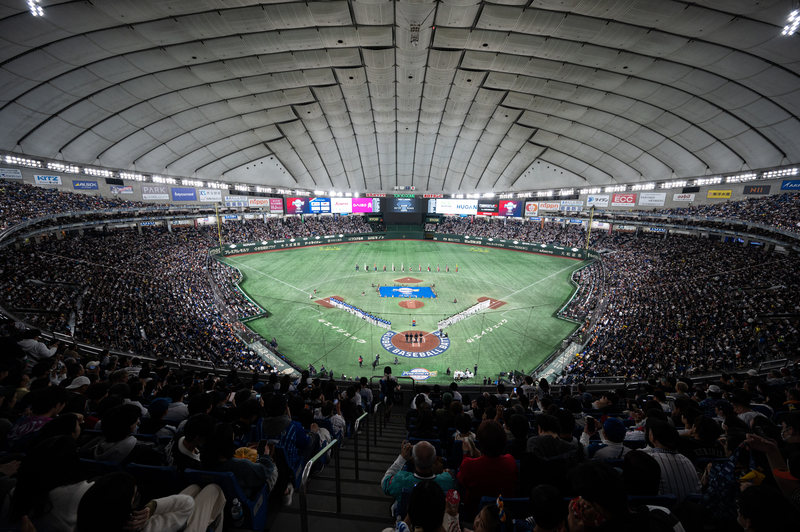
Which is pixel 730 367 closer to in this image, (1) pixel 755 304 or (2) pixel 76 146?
(1) pixel 755 304

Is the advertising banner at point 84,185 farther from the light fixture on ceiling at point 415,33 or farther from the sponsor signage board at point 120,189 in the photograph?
the light fixture on ceiling at point 415,33

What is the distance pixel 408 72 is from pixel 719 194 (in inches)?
1626

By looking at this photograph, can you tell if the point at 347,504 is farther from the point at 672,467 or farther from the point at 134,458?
the point at 672,467

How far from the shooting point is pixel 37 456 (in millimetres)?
2492

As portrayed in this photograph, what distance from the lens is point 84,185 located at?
4250cm

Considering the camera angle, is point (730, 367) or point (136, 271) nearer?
point (730, 367)

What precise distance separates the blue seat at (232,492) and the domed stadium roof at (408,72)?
31590 mm

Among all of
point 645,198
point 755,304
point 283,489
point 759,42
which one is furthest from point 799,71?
point 283,489

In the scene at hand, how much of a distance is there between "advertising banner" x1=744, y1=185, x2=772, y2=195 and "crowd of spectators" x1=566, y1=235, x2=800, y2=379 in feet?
31.4

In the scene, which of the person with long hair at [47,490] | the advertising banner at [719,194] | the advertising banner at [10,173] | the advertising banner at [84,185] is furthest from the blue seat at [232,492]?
the advertising banner at [719,194]

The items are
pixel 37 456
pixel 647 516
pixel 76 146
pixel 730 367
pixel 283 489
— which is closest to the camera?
pixel 647 516

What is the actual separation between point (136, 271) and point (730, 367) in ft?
128

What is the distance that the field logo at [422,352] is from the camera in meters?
21.6

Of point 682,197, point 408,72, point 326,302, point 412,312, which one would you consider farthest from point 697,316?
point 408,72
